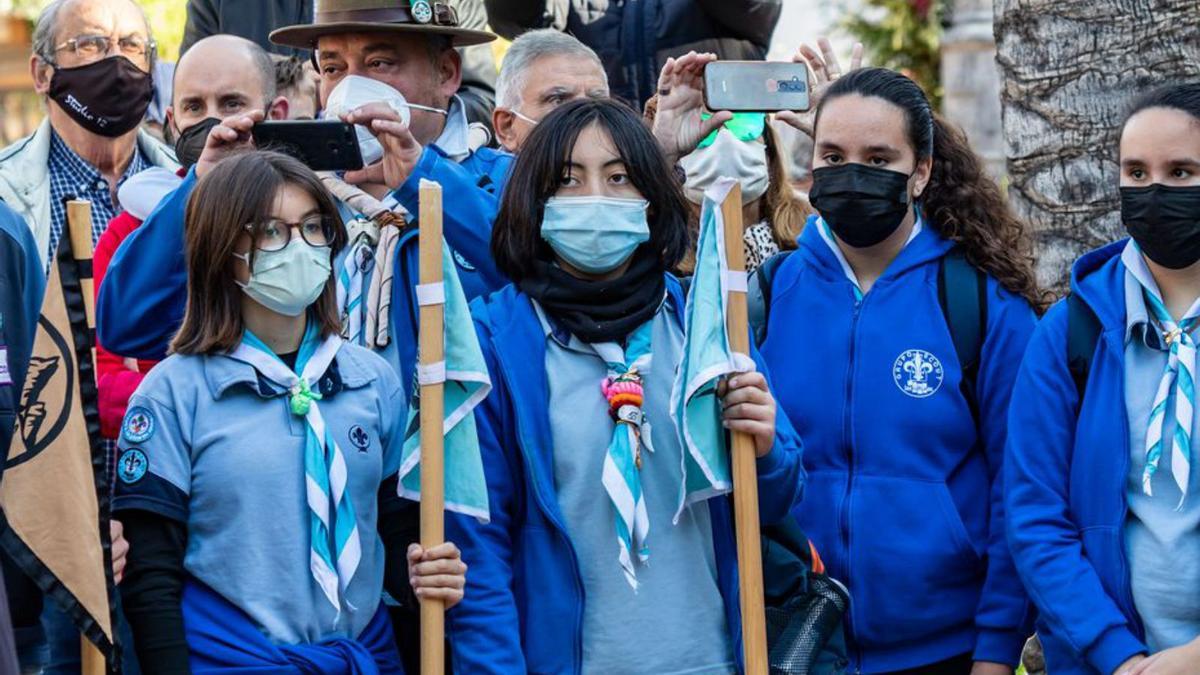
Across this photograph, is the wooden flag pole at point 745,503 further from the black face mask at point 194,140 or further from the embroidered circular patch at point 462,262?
the black face mask at point 194,140

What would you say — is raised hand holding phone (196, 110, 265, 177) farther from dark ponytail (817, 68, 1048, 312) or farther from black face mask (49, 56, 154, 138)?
dark ponytail (817, 68, 1048, 312)

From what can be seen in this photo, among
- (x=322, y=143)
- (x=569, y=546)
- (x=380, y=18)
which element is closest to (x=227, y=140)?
(x=322, y=143)

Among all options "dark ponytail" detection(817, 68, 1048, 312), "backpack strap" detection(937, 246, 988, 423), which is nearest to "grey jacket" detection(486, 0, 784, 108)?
"dark ponytail" detection(817, 68, 1048, 312)

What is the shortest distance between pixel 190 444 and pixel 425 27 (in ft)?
5.84

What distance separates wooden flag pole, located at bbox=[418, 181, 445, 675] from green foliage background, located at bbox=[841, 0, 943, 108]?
41.7 ft

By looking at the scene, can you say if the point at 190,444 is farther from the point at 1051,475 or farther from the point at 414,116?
the point at 1051,475

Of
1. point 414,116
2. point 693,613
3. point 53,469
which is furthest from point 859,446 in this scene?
point 53,469

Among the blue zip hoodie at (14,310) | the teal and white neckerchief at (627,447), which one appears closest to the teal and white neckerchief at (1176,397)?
the teal and white neckerchief at (627,447)

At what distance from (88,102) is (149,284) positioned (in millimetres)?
1515

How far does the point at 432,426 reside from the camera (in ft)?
14.3

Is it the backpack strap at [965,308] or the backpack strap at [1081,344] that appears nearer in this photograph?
the backpack strap at [1081,344]

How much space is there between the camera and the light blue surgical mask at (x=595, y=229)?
4551mm

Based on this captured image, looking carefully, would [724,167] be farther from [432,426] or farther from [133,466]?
[133,466]

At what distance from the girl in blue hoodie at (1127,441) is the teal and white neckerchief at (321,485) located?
1678 millimetres
